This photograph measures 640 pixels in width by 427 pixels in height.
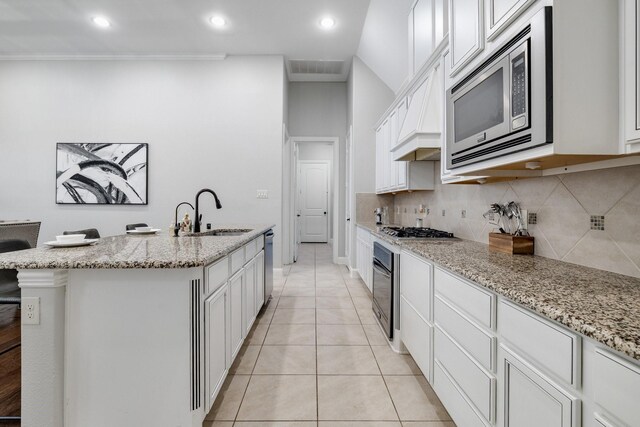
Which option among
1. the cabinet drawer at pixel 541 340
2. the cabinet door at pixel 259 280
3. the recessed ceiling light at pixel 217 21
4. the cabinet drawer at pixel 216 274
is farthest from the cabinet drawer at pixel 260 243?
the recessed ceiling light at pixel 217 21

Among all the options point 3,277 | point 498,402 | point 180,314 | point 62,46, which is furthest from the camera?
point 62,46

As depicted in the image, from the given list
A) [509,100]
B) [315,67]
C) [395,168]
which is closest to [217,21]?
[315,67]

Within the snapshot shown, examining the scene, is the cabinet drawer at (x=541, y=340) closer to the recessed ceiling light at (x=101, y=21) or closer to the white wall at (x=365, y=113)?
the white wall at (x=365, y=113)

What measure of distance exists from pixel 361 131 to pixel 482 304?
3888 mm

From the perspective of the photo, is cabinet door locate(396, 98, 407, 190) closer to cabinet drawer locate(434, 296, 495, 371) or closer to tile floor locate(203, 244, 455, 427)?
tile floor locate(203, 244, 455, 427)

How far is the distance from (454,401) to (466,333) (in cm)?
36

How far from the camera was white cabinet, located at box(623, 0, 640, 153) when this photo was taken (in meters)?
0.87

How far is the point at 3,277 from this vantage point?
7.88ft

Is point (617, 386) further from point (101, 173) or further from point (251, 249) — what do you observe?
point (101, 173)

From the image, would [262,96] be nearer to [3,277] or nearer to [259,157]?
[259,157]

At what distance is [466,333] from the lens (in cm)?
124

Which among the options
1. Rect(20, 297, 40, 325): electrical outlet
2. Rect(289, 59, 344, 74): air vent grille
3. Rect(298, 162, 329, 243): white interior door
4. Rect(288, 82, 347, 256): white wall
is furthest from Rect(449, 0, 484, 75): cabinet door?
Rect(298, 162, 329, 243): white interior door

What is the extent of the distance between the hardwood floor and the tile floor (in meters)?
1.07

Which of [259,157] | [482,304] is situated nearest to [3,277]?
[259,157]
